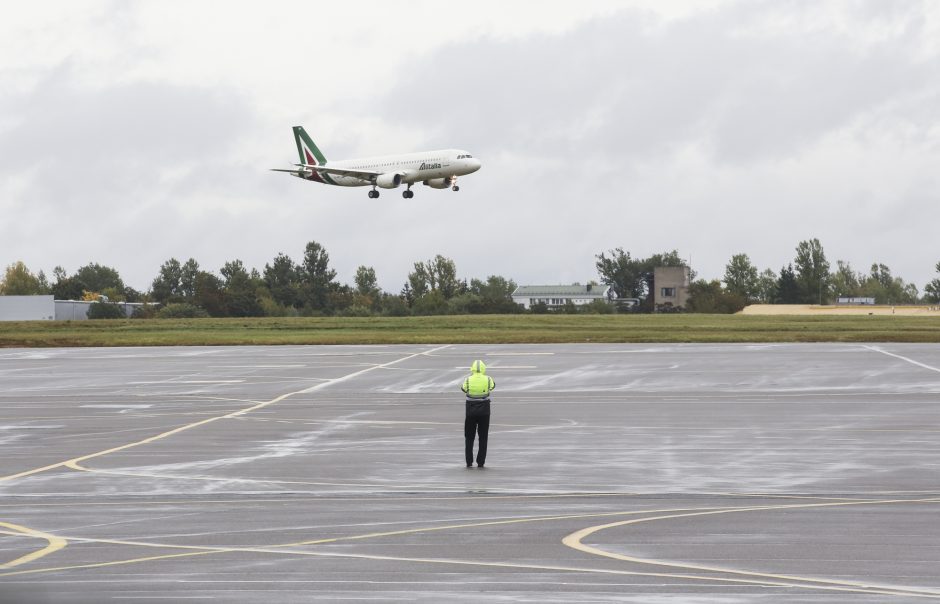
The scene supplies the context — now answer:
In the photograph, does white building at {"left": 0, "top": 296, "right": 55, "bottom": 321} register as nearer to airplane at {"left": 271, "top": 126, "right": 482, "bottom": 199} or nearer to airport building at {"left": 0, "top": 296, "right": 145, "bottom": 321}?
airport building at {"left": 0, "top": 296, "right": 145, "bottom": 321}

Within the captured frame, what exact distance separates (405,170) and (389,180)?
1.49 metres

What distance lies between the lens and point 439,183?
94.7 metres

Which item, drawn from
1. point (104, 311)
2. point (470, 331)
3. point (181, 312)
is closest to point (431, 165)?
point (470, 331)

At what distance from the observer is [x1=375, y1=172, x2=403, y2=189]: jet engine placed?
9279 cm

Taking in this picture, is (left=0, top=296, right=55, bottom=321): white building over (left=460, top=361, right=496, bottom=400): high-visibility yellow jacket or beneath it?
over

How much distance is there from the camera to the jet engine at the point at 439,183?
9431 cm

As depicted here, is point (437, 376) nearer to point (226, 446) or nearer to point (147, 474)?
point (226, 446)

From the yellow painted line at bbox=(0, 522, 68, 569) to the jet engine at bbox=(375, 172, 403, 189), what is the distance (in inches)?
3083

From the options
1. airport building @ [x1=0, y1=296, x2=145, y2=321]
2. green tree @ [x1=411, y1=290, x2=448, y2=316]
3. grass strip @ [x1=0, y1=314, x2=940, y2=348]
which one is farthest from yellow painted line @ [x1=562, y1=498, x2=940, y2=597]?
airport building @ [x1=0, y1=296, x2=145, y2=321]

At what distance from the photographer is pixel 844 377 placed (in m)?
41.8

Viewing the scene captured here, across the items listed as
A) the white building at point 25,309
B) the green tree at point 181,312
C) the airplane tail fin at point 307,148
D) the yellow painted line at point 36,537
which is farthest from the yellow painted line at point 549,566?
the white building at point 25,309

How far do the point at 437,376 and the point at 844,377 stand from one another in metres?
14.2

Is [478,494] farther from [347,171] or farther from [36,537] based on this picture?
[347,171]

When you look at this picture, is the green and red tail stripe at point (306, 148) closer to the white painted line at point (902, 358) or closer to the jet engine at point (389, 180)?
the jet engine at point (389, 180)
